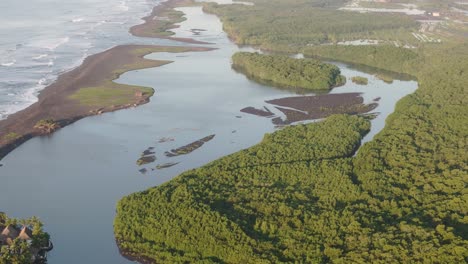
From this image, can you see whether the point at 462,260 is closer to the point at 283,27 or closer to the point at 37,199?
the point at 37,199

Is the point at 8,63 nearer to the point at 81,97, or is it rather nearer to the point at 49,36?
the point at 81,97

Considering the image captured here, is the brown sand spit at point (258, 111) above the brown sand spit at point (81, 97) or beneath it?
beneath

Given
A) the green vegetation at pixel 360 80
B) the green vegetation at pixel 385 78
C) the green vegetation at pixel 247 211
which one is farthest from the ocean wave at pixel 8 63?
the green vegetation at pixel 385 78

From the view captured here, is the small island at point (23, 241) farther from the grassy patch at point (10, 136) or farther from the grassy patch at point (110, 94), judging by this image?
the grassy patch at point (110, 94)

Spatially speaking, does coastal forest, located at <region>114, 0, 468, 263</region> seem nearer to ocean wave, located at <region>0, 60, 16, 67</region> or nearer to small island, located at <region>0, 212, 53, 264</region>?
small island, located at <region>0, 212, 53, 264</region>

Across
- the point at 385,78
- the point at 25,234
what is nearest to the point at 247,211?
the point at 25,234

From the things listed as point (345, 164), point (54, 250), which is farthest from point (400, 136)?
point (54, 250)

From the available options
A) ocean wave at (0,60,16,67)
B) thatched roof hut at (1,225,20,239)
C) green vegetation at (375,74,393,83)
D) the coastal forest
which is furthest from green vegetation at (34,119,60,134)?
green vegetation at (375,74,393,83)
